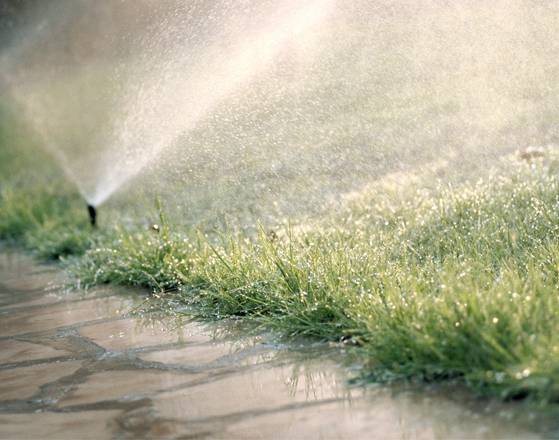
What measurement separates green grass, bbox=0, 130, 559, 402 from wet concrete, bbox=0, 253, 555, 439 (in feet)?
0.39

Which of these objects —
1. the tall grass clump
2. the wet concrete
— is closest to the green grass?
the tall grass clump

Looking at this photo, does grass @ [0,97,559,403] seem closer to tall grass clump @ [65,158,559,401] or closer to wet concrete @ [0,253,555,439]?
tall grass clump @ [65,158,559,401]

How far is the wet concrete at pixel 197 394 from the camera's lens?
2.46 metres

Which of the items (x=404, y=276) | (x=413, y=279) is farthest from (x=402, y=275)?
(x=413, y=279)

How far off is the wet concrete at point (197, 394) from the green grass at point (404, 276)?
0.39ft

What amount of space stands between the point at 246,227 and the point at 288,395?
300 centimetres

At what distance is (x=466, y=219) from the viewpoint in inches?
188

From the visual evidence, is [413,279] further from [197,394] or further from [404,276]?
[197,394]

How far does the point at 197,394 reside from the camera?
2945 millimetres

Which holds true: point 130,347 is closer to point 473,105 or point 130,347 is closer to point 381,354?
point 381,354

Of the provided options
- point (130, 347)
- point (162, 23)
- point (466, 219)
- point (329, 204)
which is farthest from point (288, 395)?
A: point (162, 23)

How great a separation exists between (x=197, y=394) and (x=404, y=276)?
92cm

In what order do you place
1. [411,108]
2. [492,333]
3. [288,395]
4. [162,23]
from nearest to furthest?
1. [492,333]
2. [288,395]
3. [162,23]
4. [411,108]

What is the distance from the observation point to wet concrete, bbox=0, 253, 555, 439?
2463 mm
